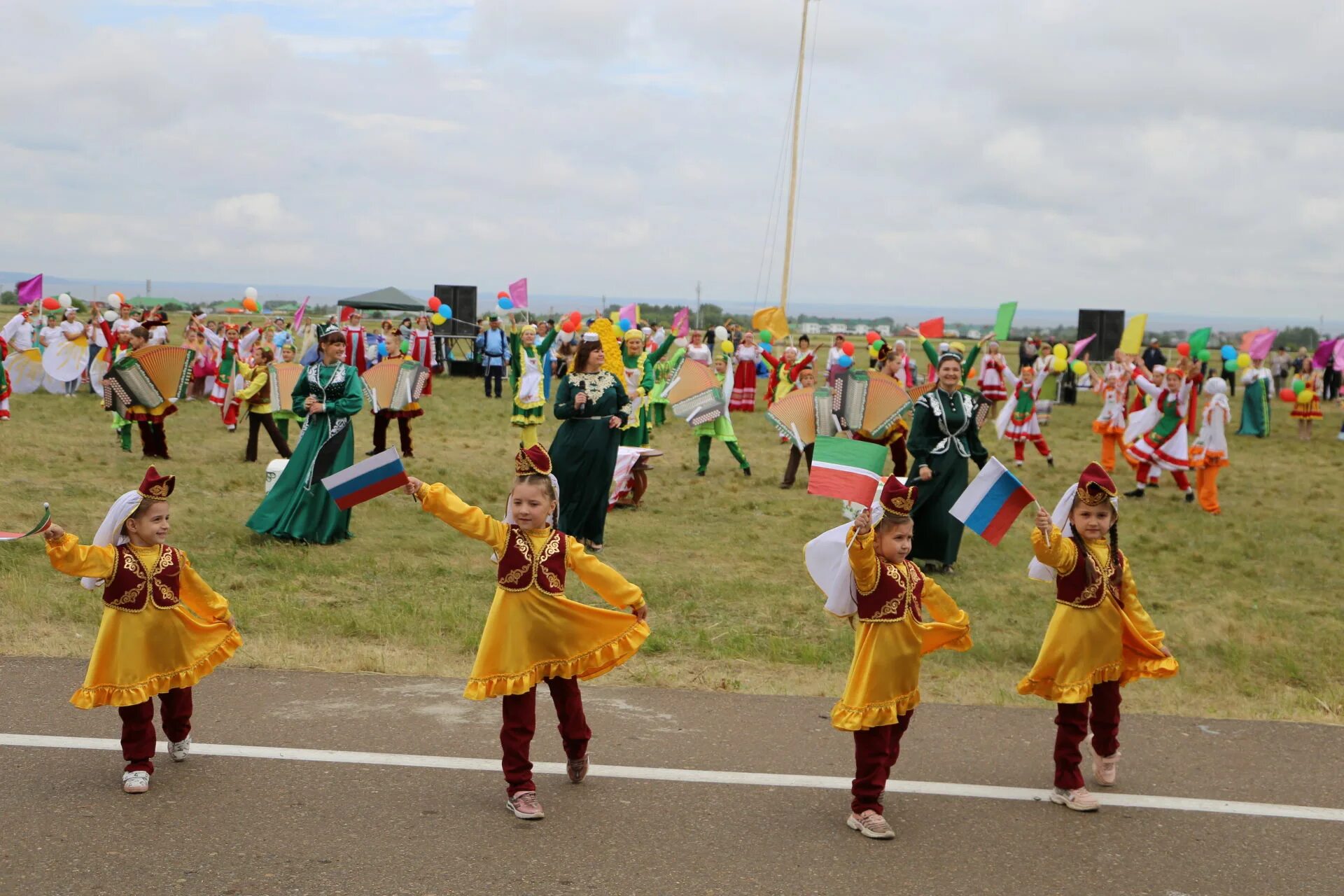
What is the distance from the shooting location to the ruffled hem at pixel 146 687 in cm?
488

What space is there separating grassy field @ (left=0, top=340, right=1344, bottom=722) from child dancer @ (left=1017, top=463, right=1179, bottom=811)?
4.13 feet

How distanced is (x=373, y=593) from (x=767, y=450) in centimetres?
1064

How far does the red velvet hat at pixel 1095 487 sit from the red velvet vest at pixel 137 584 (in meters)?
3.62

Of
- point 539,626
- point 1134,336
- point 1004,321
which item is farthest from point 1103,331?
point 539,626

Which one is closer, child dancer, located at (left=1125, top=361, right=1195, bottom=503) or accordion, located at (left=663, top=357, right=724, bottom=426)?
child dancer, located at (left=1125, top=361, right=1195, bottom=503)

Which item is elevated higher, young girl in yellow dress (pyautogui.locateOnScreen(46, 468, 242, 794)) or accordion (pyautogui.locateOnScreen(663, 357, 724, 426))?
accordion (pyautogui.locateOnScreen(663, 357, 724, 426))

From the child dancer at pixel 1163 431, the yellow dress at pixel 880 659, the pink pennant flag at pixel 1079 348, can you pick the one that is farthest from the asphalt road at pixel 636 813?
the pink pennant flag at pixel 1079 348

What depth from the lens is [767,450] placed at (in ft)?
61.8

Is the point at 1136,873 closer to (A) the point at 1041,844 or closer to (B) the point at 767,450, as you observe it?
(A) the point at 1041,844

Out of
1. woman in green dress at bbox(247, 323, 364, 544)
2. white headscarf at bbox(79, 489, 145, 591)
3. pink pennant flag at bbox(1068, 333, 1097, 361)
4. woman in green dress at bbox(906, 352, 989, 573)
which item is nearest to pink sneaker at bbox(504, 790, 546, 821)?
white headscarf at bbox(79, 489, 145, 591)

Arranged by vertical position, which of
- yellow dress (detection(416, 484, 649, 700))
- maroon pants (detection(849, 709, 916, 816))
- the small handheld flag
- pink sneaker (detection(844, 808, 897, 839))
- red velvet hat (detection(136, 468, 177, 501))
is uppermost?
red velvet hat (detection(136, 468, 177, 501))

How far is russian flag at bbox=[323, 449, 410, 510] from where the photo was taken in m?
5.26

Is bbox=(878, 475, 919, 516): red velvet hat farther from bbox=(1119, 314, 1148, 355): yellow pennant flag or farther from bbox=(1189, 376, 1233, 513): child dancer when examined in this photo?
bbox=(1119, 314, 1148, 355): yellow pennant flag

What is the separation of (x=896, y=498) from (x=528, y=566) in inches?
56.6
